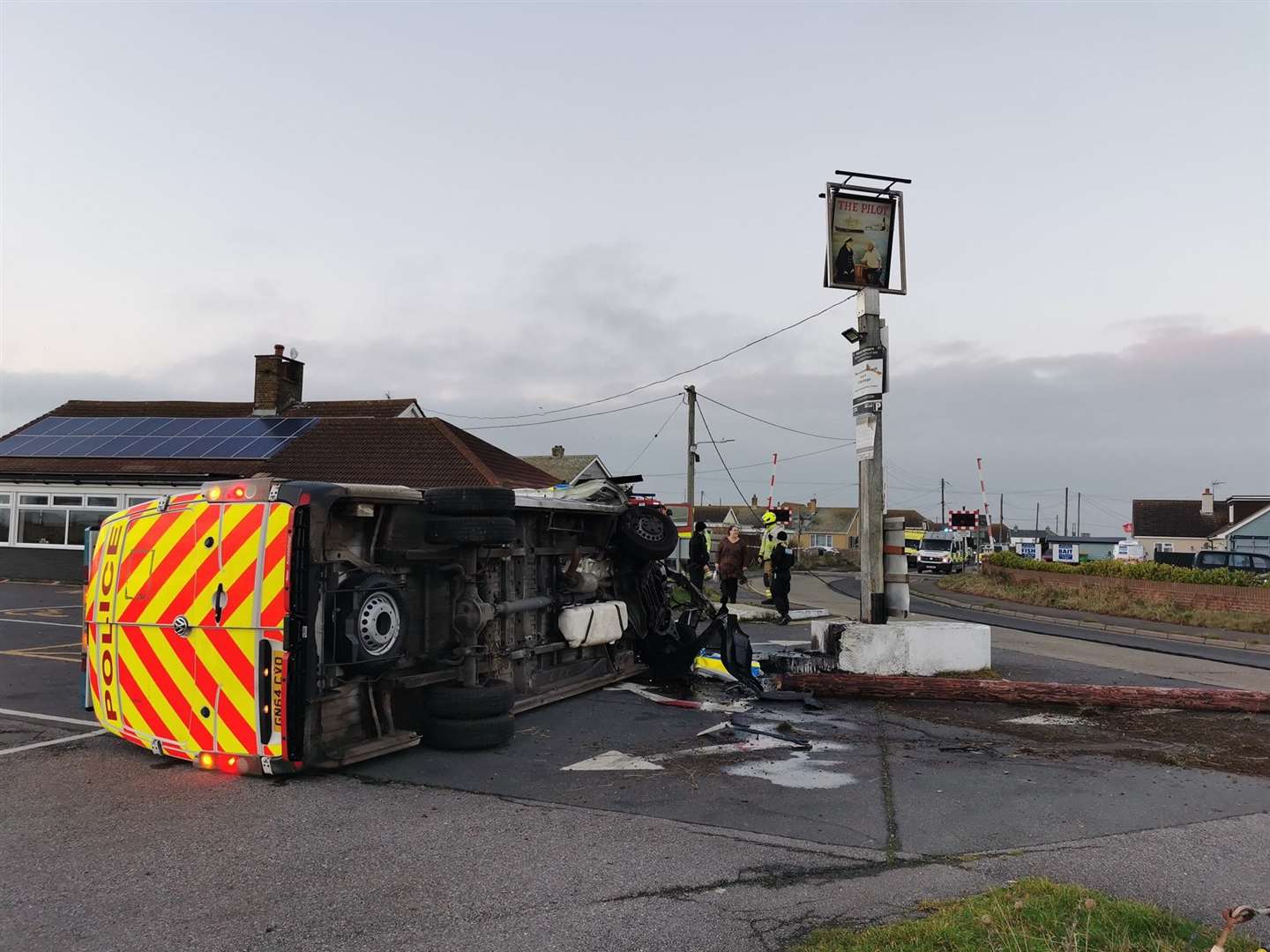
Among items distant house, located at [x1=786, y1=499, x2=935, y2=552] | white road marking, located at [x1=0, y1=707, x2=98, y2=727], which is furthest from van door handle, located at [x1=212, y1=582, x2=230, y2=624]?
distant house, located at [x1=786, y1=499, x2=935, y2=552]

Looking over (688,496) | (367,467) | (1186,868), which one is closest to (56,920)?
(1186,868)

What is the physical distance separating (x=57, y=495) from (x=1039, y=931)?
28281mm

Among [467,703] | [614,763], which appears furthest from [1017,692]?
[467,703]

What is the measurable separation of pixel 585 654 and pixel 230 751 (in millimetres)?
3875

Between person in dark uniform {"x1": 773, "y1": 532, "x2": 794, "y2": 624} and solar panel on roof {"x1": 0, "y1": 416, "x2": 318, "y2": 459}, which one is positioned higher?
solar panel on roof {"x1": 0, "y1": 416, "x2": 318, "y2": 459}

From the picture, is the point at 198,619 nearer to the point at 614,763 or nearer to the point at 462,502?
the point at 462,502

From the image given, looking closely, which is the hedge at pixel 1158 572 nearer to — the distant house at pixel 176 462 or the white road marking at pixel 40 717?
the distant house at pixel 176 462

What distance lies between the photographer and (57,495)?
25391mm

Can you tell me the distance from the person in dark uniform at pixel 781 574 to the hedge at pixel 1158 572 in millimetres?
12622

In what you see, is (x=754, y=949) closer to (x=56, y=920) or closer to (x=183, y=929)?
(x=183, y=929)

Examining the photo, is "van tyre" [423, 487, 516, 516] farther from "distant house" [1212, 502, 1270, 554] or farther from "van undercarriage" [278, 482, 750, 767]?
"distant house" [1212, 502, 1270, 554]

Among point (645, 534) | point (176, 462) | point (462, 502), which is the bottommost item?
point (645, 534)

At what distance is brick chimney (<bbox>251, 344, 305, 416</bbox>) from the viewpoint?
29.4m

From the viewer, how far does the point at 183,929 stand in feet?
11.8
